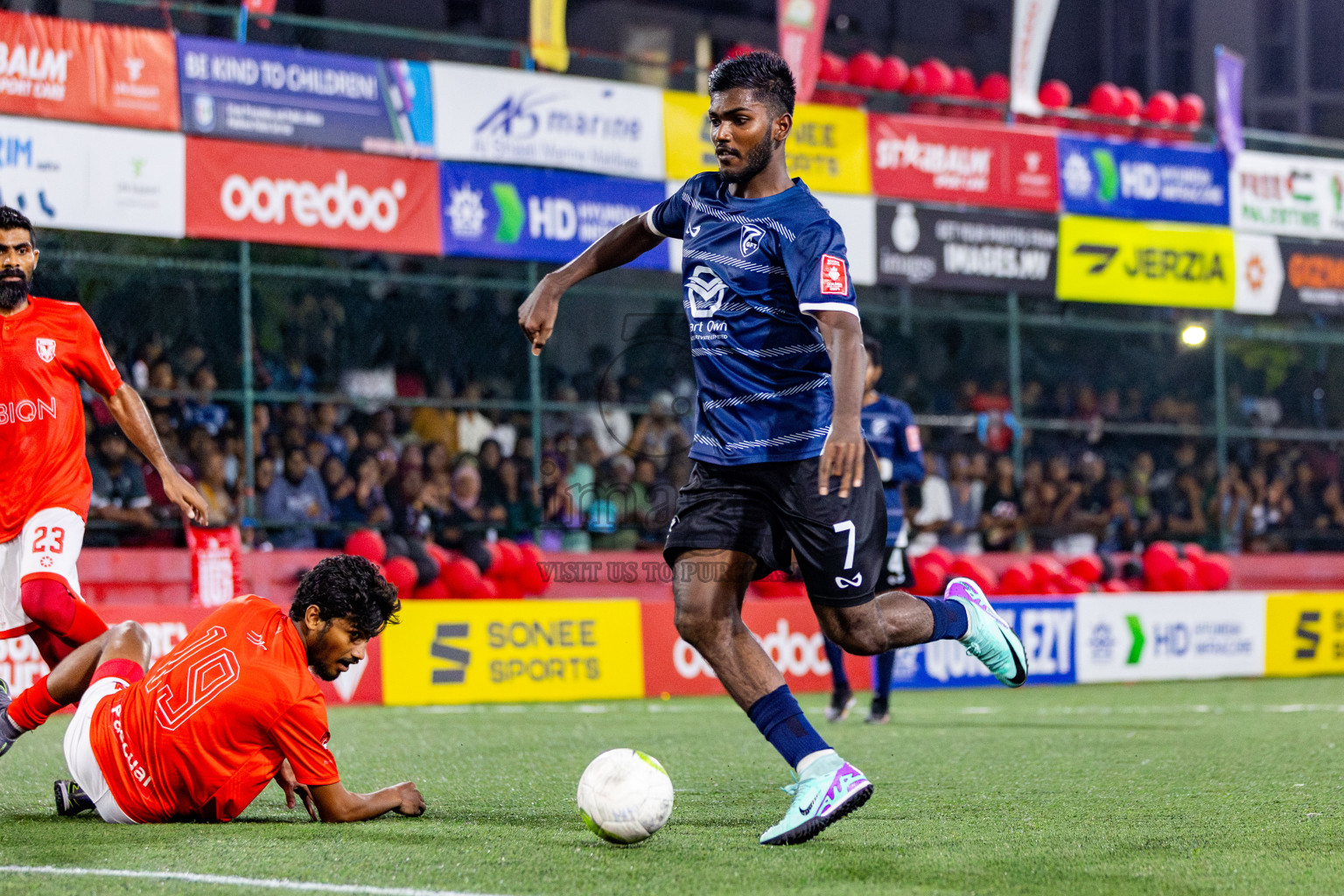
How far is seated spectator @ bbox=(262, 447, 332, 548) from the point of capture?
13.1 m

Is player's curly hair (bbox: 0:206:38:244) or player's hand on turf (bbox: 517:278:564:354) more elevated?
player's curly hair (bbox: 0:206:38:244)

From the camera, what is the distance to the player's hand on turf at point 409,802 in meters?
5.13

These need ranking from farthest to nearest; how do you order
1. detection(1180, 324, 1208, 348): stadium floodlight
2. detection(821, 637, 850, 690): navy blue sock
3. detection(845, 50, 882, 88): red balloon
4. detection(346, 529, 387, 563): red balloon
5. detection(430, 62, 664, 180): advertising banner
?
detection(1180, 324, 1208, 348): stadium floodlight
detection(845, 50, 882, 88): red balloon
detection(430, 62, 664, 180): advertising banner
detection(346, 529, 387, 563): red balloon
detection(821, 637, 850, 690): navy blue sock

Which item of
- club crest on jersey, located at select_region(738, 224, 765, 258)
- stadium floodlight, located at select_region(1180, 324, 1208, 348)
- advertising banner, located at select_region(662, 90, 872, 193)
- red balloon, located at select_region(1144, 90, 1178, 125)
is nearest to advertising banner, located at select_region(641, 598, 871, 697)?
advertising banner, located at select_region(662, 90, 872, 193)

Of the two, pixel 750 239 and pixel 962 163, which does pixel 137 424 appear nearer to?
pixel 750 239

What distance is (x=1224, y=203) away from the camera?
56.6 feet

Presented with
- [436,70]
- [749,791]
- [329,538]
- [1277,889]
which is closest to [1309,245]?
[436,70]

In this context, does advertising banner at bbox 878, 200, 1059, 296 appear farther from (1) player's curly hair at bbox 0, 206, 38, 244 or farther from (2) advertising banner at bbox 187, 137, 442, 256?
(1) player's curly hair at bbox 0, 206, 38, 244

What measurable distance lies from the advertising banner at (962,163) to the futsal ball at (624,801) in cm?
1154

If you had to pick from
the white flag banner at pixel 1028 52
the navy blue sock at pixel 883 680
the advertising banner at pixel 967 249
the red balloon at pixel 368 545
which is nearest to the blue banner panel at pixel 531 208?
the advertising banner at pixel 967 249

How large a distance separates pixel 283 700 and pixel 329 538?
8817 mm

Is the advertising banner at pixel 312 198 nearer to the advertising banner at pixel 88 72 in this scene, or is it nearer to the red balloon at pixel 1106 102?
the advertising banner at pixel 88 72

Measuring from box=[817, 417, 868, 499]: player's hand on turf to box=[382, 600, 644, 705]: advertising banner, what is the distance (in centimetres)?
785

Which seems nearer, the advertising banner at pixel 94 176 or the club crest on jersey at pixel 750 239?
the club crest on jersey at pixel 750 239
